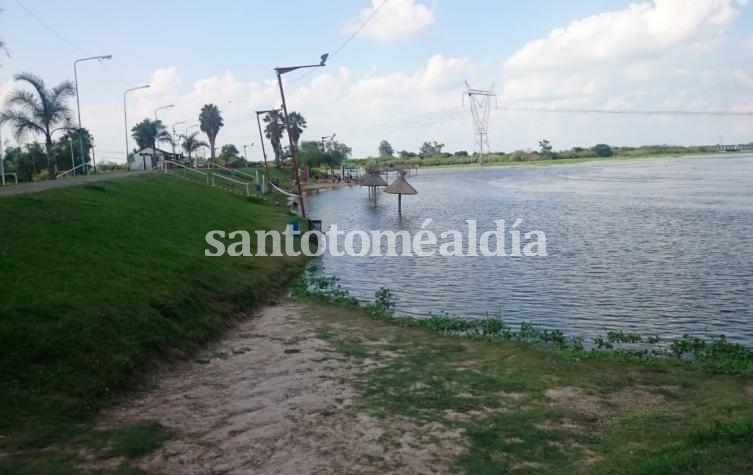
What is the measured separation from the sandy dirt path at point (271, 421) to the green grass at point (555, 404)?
0.48 m

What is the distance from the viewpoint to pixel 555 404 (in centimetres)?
983

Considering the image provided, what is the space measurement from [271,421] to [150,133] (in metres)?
88.7

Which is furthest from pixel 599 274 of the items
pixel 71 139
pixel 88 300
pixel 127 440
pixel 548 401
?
pixel 71 139

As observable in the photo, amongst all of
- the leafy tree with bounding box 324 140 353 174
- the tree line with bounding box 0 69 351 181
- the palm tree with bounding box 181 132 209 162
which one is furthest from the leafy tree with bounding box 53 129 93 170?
the leafy tree with bounding box 324 140 353 174

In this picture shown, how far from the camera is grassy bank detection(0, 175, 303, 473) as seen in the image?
902 centimetres

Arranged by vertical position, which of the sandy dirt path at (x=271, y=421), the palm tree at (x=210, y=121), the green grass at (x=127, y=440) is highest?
the palm tree at (x=210, y=121)

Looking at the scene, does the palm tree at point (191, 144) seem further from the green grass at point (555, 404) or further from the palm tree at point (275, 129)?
the green grass at point (555, 404)

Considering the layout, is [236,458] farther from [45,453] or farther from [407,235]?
[407,235]

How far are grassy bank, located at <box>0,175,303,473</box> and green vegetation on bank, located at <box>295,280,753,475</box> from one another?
377cm

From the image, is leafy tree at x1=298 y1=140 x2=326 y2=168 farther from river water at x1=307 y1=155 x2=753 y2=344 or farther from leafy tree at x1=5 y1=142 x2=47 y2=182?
river water at x1=307 y1=155 x2=753 y2=344

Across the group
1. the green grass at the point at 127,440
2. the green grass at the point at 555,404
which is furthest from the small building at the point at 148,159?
the green grass at the point at 127,440

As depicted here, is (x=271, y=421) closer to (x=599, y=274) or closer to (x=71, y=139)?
(x=599, y=274)

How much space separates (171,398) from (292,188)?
68.9 m

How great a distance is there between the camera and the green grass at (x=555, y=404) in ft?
24.1
